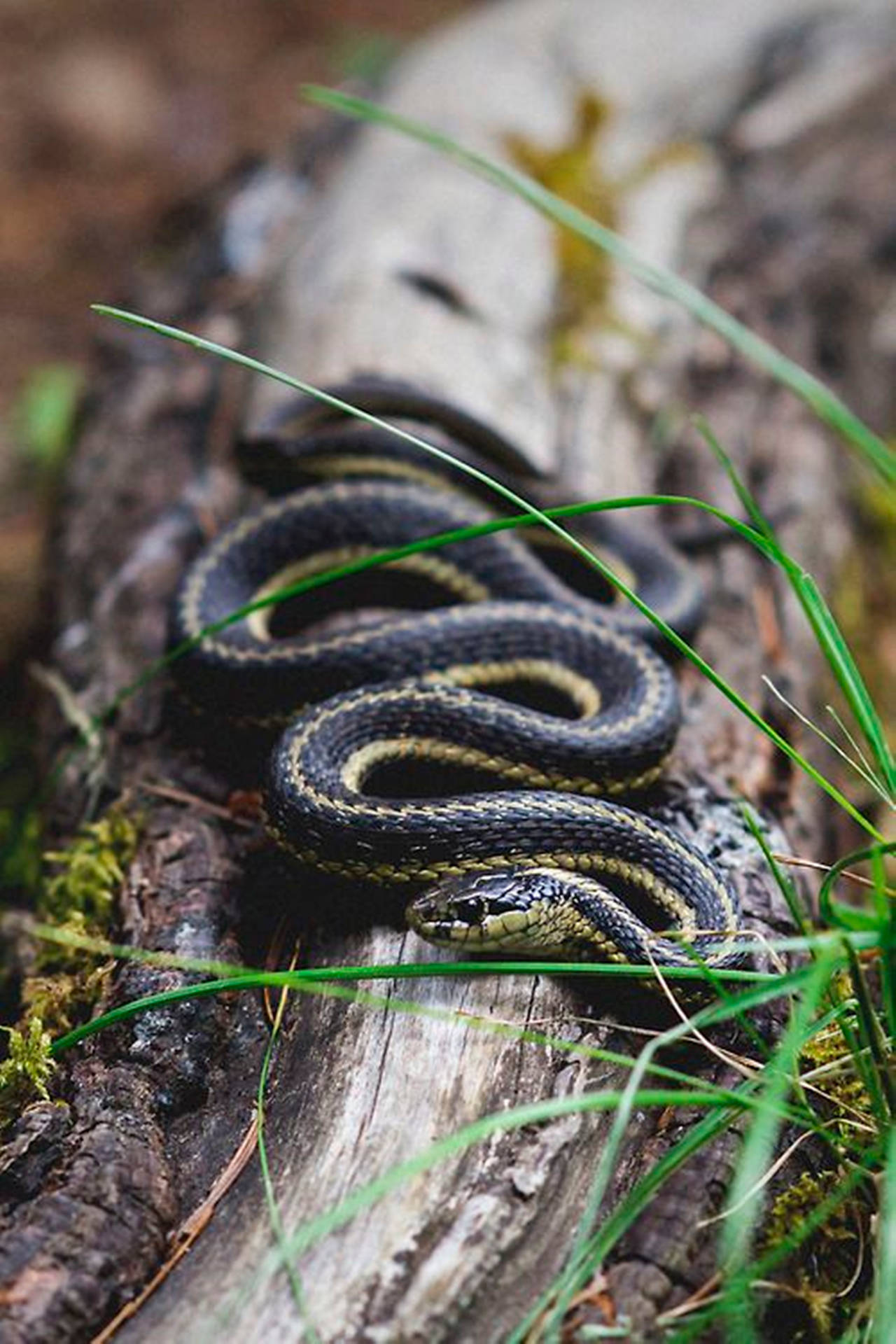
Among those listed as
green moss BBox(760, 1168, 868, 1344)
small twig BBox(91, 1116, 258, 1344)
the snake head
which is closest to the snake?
the snake head

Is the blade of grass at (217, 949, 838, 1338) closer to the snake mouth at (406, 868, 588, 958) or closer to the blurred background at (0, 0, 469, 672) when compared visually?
the snake mouth at (406, 868, 588, 958)

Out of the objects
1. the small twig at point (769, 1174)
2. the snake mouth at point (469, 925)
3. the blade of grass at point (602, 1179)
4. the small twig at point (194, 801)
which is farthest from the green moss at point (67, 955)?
the small twig at point (769, 1174)

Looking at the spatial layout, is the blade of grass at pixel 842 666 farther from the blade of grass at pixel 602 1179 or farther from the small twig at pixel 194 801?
the small twig at pixel 194 801

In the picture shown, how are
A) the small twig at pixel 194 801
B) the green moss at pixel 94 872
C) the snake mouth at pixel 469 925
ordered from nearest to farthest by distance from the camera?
the snake mouth at pixel 469 925, the green moss at pixel 94 872, the small twig at pixel 194 801

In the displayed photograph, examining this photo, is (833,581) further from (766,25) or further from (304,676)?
(766,25)

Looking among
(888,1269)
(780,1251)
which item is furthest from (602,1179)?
(888,1269)

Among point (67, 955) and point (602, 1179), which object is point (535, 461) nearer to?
point (67, 955)

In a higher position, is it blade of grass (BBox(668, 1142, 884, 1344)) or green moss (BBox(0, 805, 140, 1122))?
green moss (BBox(0, 805, 140, 1122))
